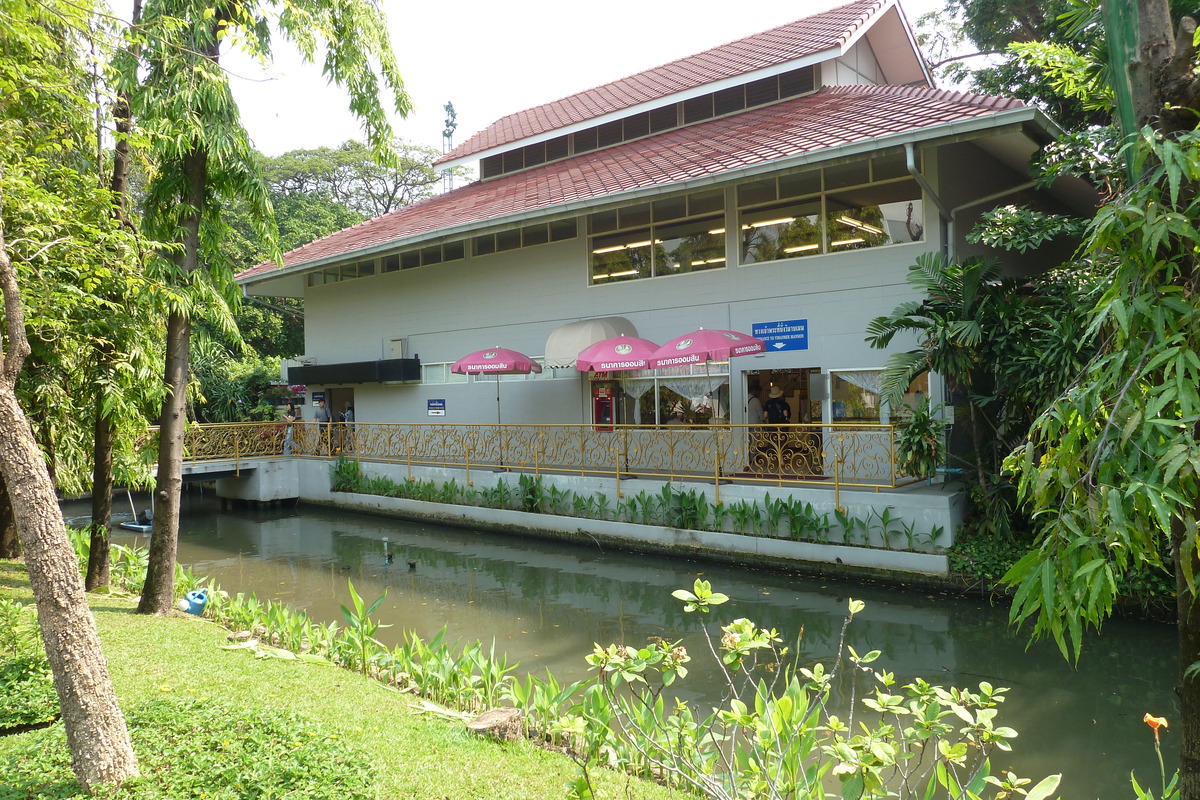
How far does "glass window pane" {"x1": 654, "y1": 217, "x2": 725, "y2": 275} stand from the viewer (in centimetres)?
1411

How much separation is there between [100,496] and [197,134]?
14.0 feet

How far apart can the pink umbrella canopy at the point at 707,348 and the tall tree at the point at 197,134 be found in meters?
5.65

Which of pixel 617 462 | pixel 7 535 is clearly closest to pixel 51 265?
pixel 7 535

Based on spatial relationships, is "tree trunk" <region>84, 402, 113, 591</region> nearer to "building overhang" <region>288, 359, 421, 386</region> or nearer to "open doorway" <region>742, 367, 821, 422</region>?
"open doorway" <region>742, 367, 821, 422</region>

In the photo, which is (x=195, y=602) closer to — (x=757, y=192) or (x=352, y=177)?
(x=757, y=192)

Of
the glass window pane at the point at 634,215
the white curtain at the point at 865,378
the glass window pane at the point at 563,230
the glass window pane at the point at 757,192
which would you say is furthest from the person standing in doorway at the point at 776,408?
the glass window pane at the point at 563,230

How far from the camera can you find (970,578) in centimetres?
941

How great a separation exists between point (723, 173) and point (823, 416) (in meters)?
4.33

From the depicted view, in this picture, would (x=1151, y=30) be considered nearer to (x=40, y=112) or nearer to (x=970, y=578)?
(x=970, y=578)

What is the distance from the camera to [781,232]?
13281mm

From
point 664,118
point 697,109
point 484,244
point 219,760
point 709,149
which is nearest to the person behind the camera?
point 219,760

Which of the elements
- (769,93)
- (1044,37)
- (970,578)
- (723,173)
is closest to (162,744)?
(970,578)

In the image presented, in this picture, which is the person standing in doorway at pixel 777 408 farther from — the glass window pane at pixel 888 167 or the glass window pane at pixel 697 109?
the glass window pane at pixel 697 109

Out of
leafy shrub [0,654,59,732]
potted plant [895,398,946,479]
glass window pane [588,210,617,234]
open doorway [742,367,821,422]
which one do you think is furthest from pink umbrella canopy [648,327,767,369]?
leafy shrub [0,654,59,732]
